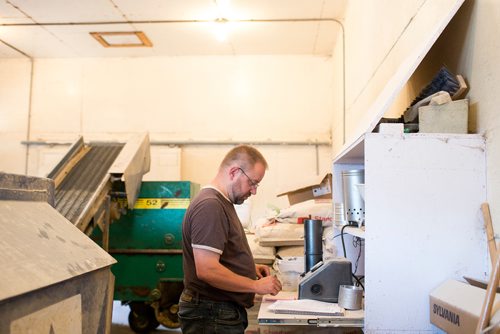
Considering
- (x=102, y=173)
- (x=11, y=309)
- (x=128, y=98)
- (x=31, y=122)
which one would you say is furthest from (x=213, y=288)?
(x=31, y=122)

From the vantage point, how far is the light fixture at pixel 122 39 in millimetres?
4992

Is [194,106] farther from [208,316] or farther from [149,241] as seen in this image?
[208,316]

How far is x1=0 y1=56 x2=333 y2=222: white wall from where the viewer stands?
5.41m

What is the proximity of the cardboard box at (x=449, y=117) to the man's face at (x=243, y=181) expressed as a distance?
843 millimetres

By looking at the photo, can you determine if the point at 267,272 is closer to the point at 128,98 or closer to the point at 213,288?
the point at 213,288

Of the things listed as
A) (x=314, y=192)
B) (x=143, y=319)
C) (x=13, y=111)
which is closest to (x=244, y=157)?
(x=314, y=192)

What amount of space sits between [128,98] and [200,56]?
1.09 m

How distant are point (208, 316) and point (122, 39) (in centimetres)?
414

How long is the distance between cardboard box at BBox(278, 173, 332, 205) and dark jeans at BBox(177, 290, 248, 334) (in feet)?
4.44

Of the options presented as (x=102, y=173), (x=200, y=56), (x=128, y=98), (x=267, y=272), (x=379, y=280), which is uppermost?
(x=200, y=56)

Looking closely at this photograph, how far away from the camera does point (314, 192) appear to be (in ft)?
10.4

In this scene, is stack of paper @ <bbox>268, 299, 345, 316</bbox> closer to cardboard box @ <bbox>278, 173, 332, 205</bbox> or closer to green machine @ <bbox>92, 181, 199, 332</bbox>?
cardboard box @ <bbox>278, 173, 332, 205</bbox>

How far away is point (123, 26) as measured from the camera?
4.79 metres

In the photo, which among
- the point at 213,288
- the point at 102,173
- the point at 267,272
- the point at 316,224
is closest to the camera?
the point at 213,288
